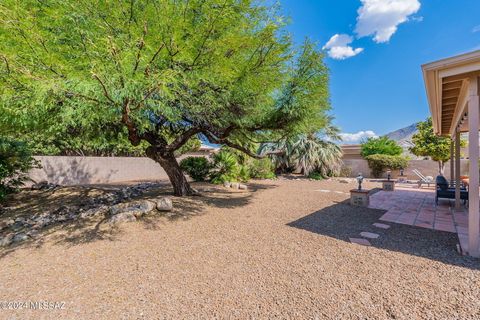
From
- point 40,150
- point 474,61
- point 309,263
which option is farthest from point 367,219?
point 40,150

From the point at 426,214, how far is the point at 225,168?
30.4ft

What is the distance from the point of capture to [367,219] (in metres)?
5.99

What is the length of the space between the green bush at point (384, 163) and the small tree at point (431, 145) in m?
1.45

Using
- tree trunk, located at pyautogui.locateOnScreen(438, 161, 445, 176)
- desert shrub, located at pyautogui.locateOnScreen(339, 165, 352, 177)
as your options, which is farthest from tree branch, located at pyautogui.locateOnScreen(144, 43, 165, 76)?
tree trunk, located at pyautogui.locateOnScreen(438, 161, 445, 176)

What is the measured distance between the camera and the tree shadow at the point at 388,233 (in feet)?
12.4

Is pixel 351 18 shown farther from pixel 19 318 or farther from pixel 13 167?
pixel 13 167

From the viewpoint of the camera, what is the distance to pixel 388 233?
4.86 meters

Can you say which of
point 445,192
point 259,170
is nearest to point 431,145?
point 445,192

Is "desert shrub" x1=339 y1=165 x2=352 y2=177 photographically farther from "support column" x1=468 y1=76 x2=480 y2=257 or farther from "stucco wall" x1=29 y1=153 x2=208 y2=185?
"support column" x1=468 y1=76 x2=480 y2=257

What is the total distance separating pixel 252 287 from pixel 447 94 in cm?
615

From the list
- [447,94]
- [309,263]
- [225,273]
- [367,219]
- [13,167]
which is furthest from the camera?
[13,167]

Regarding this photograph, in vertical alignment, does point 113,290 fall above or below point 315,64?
below

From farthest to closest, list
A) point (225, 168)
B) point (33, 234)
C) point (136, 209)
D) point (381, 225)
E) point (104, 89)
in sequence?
point (225, 168), point (136, 209), point (381, 225), point (33, 234), point (104, 89)

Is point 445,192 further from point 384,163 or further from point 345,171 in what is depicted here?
Answer: point 345,171
